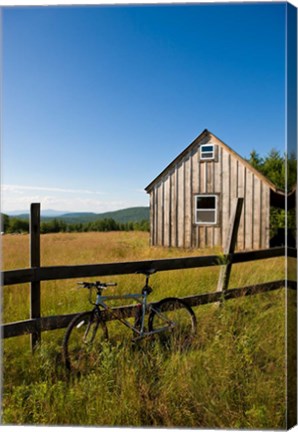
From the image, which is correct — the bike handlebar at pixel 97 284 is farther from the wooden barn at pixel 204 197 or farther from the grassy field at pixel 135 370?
the wooden barn at pixel 204 197

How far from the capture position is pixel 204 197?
277 cm

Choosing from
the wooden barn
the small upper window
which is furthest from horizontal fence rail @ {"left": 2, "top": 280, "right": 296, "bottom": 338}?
the small upper window

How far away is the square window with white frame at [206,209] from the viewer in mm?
2764

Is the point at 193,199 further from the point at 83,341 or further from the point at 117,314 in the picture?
the point at 83,341

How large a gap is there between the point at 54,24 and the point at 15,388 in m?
2.02

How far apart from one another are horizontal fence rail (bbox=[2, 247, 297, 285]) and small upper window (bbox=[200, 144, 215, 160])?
566 mm

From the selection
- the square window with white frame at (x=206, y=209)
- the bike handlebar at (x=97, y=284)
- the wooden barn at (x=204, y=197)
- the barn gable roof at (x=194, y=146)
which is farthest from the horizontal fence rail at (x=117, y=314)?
the barn gable roof at (x=194, y=146)

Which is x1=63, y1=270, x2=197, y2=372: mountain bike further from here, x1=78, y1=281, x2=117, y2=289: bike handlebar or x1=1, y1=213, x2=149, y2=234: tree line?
x1=1, y1=213, x2=149, y2=234: tree line

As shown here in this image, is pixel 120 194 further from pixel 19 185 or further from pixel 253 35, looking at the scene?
pixel 253 35

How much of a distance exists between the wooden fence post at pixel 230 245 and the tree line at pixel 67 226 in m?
0.48

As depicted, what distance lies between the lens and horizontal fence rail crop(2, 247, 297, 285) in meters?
2.74

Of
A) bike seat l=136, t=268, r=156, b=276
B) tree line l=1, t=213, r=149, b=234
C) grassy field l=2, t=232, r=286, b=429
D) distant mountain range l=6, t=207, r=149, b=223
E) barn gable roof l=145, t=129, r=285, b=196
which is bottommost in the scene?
grassy field l=2, t=232, r=286, b=429

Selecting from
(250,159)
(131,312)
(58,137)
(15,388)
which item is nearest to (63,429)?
(15,388)

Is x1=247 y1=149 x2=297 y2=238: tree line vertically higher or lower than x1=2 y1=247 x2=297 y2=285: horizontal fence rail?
higher
